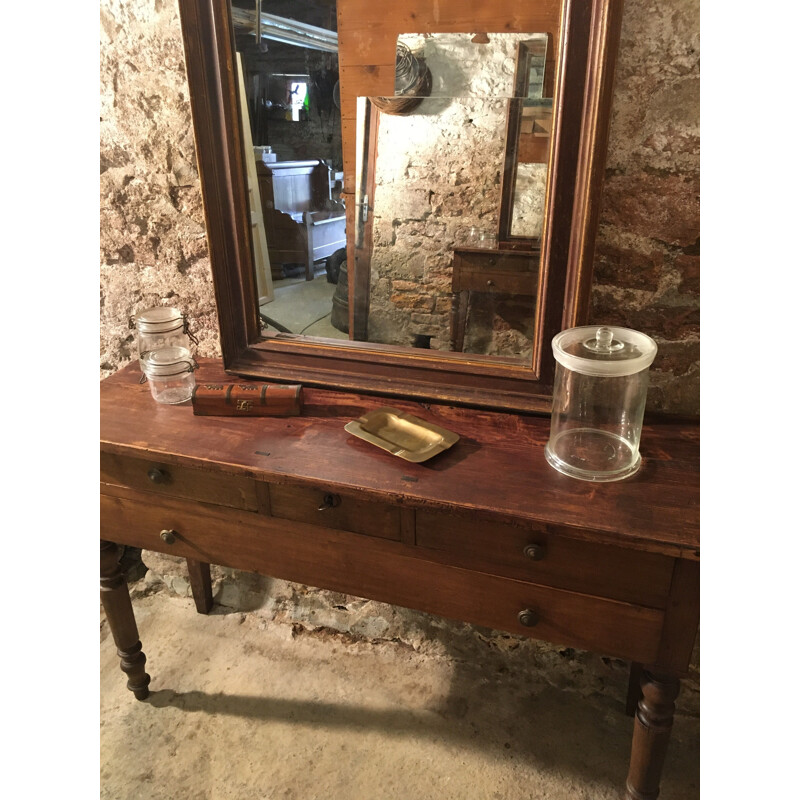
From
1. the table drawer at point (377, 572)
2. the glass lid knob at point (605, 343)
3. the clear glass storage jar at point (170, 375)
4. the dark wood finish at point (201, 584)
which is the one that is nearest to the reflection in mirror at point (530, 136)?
the glass lid knob at point (605, 343)

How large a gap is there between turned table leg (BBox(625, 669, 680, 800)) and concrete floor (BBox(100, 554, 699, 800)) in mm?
353

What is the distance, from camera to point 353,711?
1.92 metres

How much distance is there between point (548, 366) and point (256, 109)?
3.02 feet

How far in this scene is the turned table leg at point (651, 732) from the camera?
1.30m

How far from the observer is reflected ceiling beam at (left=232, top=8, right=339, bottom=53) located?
1.35 m

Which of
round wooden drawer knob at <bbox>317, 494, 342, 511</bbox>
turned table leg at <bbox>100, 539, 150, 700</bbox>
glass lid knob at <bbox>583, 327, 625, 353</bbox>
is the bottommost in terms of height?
turned table leg at <bbox>100, 539, 150, 700</bbox>

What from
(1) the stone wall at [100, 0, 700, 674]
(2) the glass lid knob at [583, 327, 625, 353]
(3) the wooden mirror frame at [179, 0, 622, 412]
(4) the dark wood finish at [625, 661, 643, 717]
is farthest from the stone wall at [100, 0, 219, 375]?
(4) the dark wood finish at [625, 661, 643, 717]

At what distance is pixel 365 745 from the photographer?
71.4 inches

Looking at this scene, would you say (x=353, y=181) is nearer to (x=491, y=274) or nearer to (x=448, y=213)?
(x=448, y=213)

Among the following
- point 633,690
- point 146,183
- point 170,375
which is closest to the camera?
point 170,375

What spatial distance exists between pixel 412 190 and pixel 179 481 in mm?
890

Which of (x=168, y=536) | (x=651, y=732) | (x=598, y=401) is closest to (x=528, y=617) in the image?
(x=651, y=732)

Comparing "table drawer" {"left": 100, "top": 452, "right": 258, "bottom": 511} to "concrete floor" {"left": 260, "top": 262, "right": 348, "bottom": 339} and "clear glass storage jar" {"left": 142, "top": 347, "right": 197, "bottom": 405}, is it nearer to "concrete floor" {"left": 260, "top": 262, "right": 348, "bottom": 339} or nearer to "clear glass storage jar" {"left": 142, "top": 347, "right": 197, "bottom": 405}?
"clear glass storage jar" {"left": 142, "top": 347, "right": 197, "bottom": 405}

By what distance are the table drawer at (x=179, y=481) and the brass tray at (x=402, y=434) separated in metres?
0.29
